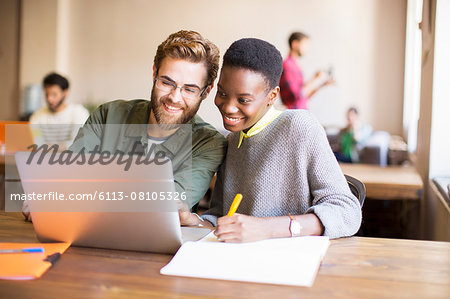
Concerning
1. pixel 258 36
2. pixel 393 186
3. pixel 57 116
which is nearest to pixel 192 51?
pixel 393 186

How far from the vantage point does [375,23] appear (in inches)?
266

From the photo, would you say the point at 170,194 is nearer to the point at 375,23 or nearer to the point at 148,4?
the point at 375,23

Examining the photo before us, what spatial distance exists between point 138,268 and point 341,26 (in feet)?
21.3

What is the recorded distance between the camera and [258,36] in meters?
7.17

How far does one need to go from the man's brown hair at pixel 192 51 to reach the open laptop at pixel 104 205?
59cm

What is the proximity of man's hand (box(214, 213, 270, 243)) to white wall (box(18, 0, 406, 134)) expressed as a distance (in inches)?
214

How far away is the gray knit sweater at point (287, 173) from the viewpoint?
123 cm

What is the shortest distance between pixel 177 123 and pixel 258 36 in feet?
19.5

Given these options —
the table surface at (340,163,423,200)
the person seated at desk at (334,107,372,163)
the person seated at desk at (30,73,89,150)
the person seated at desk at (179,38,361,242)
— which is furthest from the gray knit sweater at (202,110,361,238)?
the person seated at desk at (334,107,372,163)

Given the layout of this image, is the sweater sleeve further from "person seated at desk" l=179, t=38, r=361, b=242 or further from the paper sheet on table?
the paper sheet on table


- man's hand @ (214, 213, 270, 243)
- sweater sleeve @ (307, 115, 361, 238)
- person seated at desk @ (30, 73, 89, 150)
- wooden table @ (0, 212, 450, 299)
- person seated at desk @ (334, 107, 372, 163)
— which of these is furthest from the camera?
person seated at desk @ (334, 107, 372, 163)

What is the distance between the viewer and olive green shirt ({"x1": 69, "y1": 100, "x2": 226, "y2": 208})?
1.44 metres

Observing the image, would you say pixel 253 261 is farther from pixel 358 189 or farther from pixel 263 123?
pixel 358 189

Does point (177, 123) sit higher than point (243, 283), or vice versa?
point (177, 123)
